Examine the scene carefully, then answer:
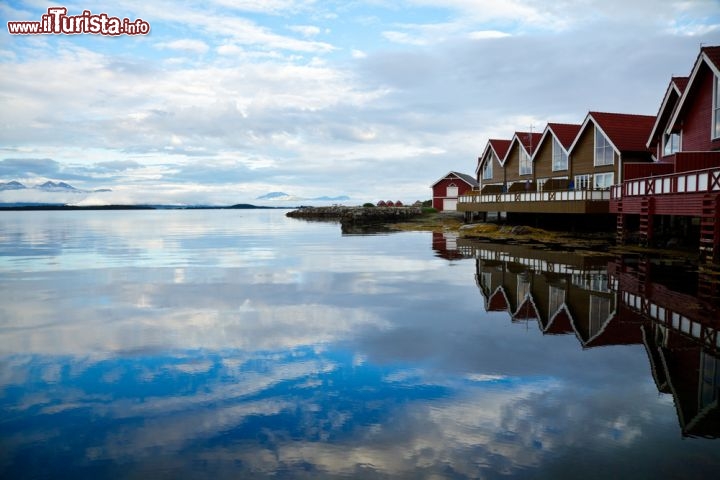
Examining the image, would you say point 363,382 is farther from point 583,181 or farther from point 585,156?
point 583,181

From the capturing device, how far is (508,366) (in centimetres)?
926

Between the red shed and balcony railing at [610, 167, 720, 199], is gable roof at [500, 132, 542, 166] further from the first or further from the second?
the red shed

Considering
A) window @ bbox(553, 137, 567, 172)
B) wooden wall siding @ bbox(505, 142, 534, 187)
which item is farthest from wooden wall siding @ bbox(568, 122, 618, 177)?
wooden wall siding @ bbox(505, 142, 534, 187)

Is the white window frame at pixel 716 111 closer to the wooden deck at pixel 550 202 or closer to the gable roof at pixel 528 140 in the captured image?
the wooden deck at pixel 550 202

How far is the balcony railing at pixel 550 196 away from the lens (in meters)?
35.2

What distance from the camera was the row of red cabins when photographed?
2482 cm

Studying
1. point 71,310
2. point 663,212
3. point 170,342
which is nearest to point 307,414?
point 170,342

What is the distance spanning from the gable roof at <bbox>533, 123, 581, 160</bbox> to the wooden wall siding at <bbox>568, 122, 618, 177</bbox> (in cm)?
140

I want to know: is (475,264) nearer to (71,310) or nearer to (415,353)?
(415,353)

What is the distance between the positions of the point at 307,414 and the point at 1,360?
6484 millimetres

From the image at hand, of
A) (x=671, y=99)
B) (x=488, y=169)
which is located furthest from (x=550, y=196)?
(x=488, y=169)

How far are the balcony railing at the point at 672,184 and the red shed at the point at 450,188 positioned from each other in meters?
45.1

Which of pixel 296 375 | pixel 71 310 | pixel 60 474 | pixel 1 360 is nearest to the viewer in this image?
pixel 60 474

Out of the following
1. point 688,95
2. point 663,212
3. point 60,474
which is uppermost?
point 688,95
